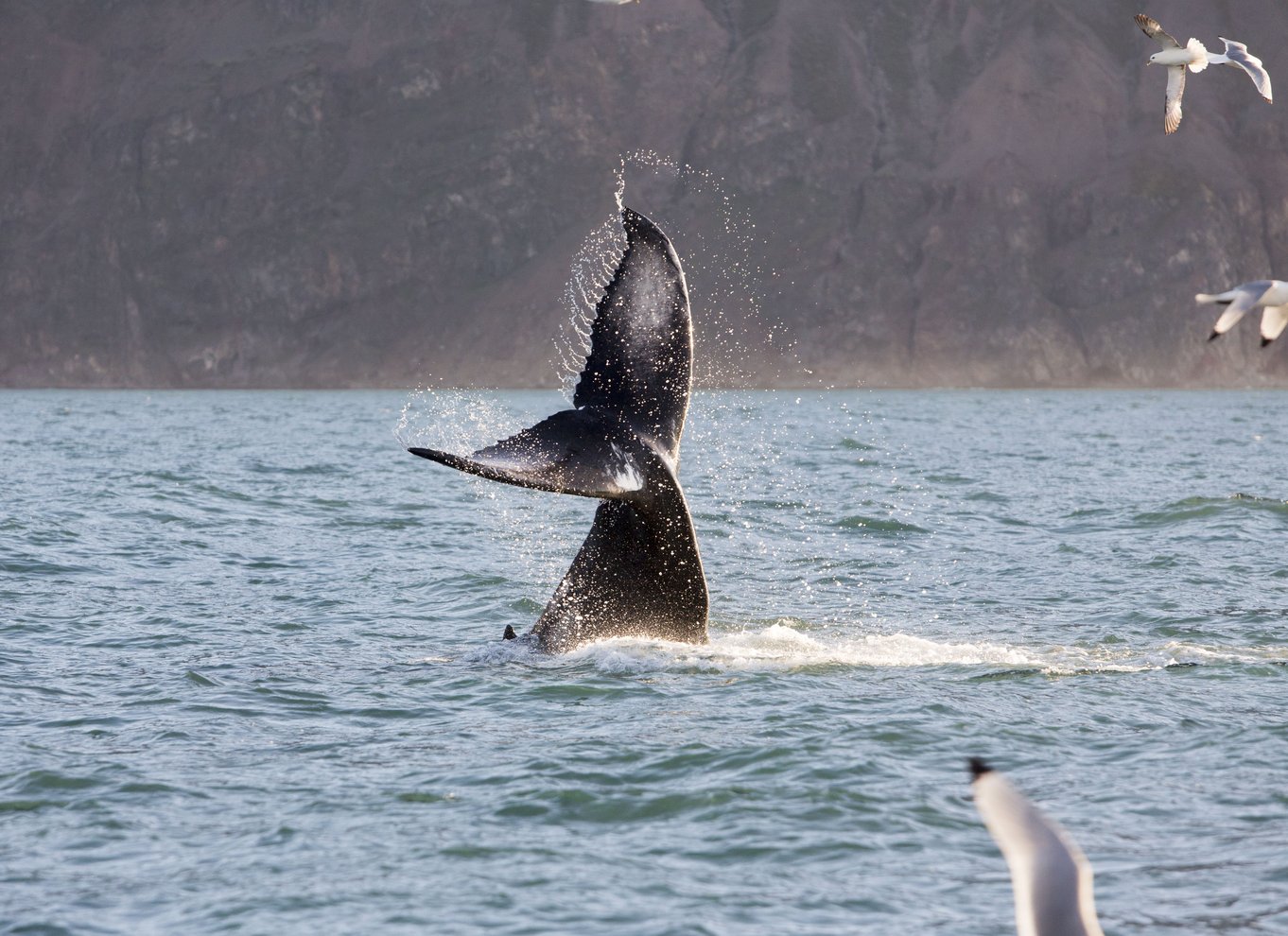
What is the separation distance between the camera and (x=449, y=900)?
7.49m

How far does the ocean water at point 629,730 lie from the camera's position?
7.61 m

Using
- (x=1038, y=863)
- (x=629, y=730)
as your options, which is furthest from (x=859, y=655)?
(x=1038, y=863)

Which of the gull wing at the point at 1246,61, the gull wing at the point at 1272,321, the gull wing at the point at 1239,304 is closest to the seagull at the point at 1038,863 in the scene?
the gull wing at the point at 1239,304

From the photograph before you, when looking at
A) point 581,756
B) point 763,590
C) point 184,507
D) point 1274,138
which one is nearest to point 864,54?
point 1274,138

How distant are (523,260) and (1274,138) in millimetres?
53495

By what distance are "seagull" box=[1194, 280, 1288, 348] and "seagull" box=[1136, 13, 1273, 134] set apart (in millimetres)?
7985

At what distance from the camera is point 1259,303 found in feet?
30.7

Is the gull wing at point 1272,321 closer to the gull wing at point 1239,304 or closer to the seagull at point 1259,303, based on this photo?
the seagull at point 1259,303

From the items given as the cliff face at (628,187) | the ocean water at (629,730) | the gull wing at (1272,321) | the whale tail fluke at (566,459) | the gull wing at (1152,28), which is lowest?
the ocean water at (629,730)

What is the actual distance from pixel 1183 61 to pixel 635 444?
35.4ft

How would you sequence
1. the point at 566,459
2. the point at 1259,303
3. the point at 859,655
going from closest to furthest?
1. the point at 1259,303
2. the point at 566,459
3. the point at 859,655

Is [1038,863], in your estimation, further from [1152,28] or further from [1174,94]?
[1174,94]

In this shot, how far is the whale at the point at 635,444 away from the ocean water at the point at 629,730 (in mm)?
560

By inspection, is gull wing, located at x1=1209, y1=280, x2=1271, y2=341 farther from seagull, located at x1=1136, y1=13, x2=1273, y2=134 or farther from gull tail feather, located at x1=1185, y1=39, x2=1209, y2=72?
gull tail feather, located at x1=1185, y1=39, x2=1209, y2=72
